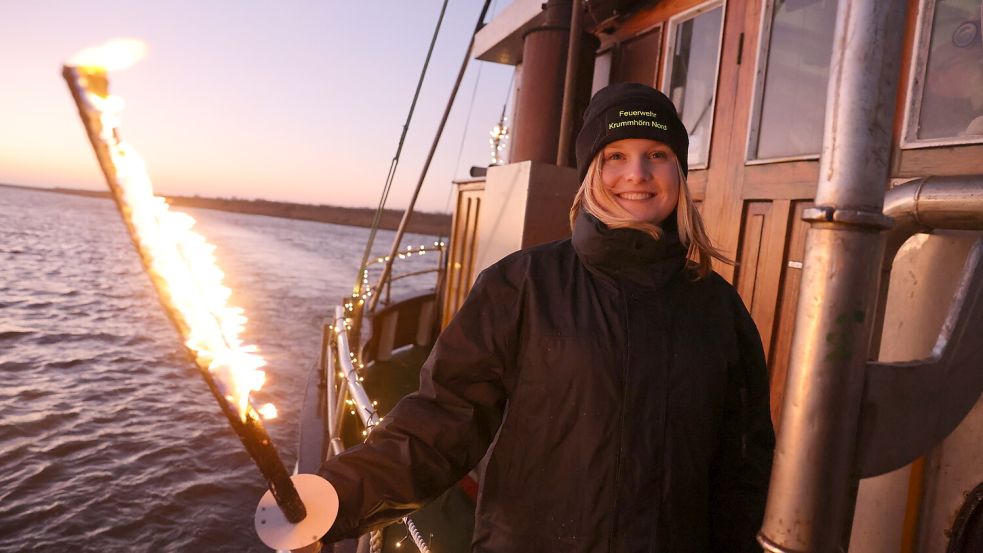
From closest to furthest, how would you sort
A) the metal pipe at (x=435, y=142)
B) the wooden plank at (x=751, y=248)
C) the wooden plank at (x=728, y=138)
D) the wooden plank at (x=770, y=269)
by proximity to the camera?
the wooden plank at (x=770, y=269), the wooden plank at (x=751, y=248), the wooden plank at (x=728, y=138), the metal pipe at (x=435, y=142)

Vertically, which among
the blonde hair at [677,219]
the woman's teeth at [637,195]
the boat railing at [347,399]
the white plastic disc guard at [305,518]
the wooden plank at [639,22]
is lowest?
the boat railing at [347,399]

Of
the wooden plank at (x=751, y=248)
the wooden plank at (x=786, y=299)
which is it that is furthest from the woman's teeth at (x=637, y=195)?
the wooden plank at (x=751, y=248)

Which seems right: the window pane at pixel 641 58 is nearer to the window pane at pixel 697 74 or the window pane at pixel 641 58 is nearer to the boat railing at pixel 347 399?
the window pane at pixel 697 74

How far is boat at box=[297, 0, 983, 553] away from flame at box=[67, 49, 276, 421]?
1178 mm

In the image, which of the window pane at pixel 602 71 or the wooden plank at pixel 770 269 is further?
the window pane at pixel 602 71

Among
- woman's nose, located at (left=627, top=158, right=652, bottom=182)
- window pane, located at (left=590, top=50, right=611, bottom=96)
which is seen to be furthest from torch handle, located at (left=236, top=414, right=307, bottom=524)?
window pane, located at (left=590, top=50, right=611, bottom=96)

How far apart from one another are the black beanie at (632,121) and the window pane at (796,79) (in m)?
2.36

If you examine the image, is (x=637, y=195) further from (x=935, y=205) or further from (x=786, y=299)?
(x=786, y=299)

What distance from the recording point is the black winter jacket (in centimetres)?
154

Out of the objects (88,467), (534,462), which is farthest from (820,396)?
(88,467)

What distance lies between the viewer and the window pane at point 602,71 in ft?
21.1

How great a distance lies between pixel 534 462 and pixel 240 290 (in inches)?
1234

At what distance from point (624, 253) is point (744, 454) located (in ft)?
2.42

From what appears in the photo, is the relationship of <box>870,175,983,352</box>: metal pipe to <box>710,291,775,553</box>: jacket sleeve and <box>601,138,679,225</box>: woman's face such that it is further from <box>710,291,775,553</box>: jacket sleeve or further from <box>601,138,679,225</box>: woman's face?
<box>601,138,679,225</box>: woman's face
